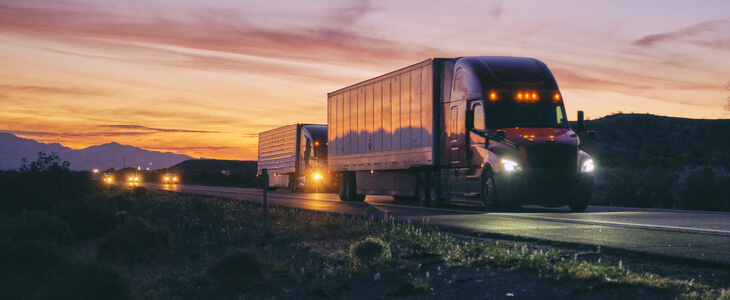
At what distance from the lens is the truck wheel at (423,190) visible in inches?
955

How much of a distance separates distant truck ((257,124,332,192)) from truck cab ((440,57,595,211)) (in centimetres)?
2015

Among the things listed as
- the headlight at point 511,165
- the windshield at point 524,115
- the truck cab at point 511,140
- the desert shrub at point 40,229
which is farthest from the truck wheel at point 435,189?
the desert shrub at point 40,229

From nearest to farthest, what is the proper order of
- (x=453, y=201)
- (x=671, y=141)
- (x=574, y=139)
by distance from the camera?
(x=574, y=139)
(x=453, y=201)
(x=671, y=141)

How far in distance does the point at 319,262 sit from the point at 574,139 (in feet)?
34.6

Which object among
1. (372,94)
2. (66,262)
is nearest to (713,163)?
(372,94)

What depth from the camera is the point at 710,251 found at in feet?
32.6

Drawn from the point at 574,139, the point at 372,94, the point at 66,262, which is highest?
the point at 372,94

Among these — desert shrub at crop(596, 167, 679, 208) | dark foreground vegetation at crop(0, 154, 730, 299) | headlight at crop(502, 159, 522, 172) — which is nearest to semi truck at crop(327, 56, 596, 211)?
headlight at crop(502, 159, 522, 172)

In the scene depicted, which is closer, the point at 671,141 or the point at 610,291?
the point at 610,291

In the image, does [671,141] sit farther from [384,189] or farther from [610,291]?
[610,291]

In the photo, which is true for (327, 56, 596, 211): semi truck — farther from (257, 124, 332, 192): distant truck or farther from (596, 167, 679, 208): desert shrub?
(257, 124, 332, 192): distant truck

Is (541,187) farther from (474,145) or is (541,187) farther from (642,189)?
(642,189)

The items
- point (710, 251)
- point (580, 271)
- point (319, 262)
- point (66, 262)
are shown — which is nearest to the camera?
point (580, 271)

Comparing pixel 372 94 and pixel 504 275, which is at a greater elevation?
pixel 372 94
